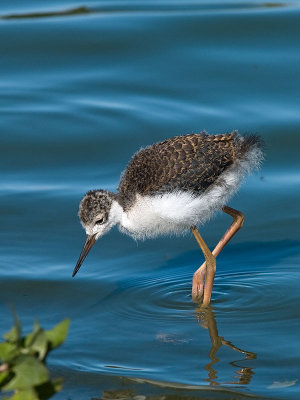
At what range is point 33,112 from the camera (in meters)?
9.48

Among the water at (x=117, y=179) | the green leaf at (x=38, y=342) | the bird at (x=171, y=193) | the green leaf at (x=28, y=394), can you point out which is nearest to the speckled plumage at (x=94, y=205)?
the bird at (x=171, y=193)

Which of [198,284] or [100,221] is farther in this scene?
[198,284]

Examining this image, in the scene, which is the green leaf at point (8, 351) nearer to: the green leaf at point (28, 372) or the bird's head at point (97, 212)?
the green leaf at point (28, 372)

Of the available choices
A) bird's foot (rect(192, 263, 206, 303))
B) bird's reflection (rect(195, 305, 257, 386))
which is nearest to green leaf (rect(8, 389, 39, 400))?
bird's reflection (rect(195, 305, 257, 386))

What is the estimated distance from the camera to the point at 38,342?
8.59 feet

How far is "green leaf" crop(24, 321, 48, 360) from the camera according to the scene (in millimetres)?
2602

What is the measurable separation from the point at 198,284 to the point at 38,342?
12.8 feet

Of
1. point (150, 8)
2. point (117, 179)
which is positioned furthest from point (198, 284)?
point (150, 8)

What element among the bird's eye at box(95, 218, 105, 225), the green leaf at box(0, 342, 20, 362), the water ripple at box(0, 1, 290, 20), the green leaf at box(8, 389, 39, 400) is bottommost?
the green leaf at box(8, 389, 39, 400)

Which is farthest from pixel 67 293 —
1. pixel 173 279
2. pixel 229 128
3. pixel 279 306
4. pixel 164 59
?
pixel 164 59

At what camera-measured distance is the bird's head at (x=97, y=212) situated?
601 cm

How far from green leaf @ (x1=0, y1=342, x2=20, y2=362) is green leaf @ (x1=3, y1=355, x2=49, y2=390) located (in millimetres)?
30

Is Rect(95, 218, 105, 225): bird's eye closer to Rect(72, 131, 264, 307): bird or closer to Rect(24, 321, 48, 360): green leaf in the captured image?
Rect(72, 131, 264, 307): bird

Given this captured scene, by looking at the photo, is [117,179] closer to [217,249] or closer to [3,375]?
[217,249]
